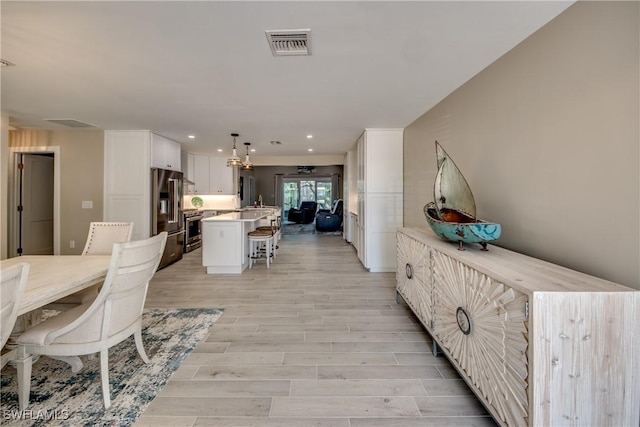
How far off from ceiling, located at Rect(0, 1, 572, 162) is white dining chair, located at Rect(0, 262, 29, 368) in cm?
153

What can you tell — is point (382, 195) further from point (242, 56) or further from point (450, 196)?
point (242, 56)

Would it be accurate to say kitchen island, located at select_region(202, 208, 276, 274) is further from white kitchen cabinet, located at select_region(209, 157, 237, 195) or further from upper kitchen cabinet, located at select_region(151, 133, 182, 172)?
white kitchen cabinet, located at select_region(209, 157, 237, 195)

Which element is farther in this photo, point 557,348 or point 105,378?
point 105,378

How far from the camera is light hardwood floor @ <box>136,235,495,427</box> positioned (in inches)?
65.0

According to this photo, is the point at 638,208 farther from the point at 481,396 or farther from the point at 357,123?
the point at 357,123

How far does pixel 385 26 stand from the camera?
1846 millimetres

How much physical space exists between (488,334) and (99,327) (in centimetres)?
224

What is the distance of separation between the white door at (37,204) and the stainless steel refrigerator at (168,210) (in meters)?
2.48

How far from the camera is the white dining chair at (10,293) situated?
1.18 meters

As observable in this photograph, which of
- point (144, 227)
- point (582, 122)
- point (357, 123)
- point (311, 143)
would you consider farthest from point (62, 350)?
point (311, 143)

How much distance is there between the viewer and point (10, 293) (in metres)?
1.23

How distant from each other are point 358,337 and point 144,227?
4240mm

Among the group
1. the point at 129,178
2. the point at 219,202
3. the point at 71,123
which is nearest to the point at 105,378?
the point at 129,178

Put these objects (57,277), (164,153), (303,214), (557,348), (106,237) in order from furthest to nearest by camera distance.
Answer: (303,214)
(164,153)
(106,237)
(57,277)
(557,348)
